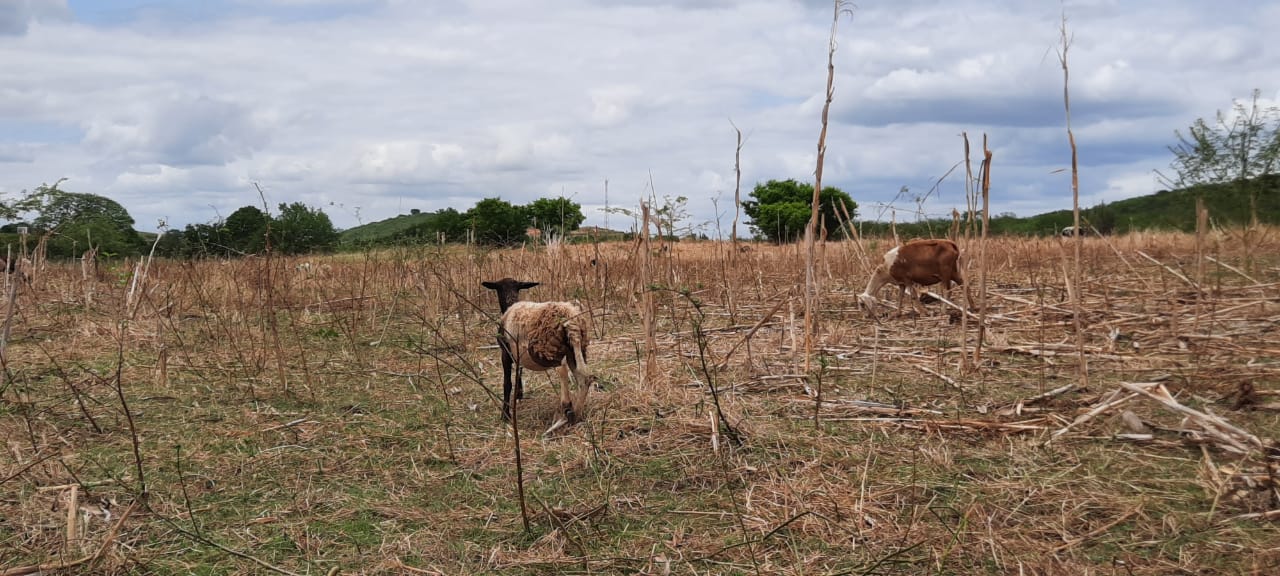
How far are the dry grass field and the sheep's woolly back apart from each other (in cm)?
41

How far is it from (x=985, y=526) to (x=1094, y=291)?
24.8 feet

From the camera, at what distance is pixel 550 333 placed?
16.0ft

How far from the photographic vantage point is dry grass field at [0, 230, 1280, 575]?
10.6 feet

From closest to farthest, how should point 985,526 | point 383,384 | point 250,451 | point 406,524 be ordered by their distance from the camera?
point 985,526, point 406,524, point 250,451, point 383,384

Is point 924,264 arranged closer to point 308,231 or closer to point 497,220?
point 308,231

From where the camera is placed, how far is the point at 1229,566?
300cm

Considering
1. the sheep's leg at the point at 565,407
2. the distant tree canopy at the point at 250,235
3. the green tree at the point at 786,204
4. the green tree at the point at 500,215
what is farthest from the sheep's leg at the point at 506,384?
the green tree at the point at 786,204

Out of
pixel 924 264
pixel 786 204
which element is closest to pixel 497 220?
pixel 786 204

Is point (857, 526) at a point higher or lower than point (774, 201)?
lower

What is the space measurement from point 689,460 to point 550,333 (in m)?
1.17

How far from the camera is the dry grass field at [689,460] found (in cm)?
324

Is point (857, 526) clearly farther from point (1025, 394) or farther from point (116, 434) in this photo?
point (116, 434)

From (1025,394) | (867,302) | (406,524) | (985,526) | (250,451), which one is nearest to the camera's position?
(985,526)

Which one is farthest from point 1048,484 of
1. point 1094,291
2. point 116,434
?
point 1094,291
